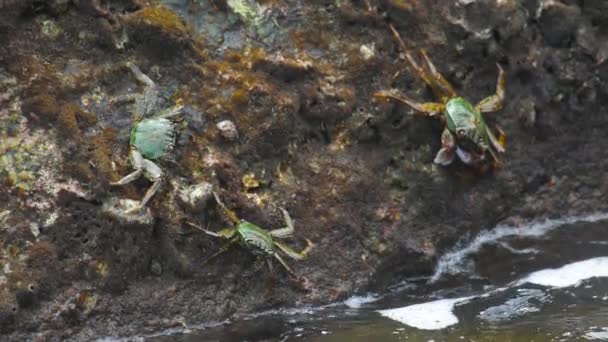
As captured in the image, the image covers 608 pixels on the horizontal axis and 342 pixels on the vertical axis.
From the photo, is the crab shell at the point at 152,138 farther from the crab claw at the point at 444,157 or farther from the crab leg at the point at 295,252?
the crab claw at the point at 444,157

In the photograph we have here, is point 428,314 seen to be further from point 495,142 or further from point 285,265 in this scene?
point 495,142

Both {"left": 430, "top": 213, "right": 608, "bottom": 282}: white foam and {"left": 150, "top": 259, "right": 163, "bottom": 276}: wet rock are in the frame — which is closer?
{"left": 150, "top": 259, "right": 163, "bottom": 276}: wet rock

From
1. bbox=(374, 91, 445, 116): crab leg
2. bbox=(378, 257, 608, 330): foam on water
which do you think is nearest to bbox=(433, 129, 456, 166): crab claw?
bbox=(374, 91, 445, 116): crab leg

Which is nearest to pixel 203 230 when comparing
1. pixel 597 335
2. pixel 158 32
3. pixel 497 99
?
pixel 158 32

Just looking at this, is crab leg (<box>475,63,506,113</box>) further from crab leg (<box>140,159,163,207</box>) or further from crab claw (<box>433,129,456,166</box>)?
crab leg (<box>140,159,163,207</box>)

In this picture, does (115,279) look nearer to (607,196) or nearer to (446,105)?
(446,105)
